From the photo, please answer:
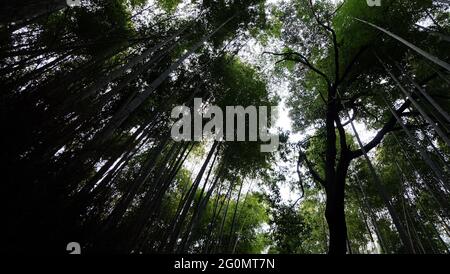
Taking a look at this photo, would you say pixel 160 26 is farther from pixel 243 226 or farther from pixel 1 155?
pixel 243 226

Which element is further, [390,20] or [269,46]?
[269,46]

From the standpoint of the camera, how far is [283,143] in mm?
6004

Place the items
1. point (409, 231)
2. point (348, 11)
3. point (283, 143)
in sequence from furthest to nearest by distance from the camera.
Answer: point (409, 231), point (283, 143), point (348, 11)

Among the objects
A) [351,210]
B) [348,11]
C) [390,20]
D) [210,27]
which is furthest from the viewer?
[351,210]

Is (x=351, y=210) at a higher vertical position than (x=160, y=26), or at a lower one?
lower

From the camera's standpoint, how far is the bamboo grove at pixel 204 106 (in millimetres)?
2842

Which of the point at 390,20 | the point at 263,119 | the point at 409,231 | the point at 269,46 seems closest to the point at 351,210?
the point at 409,231
